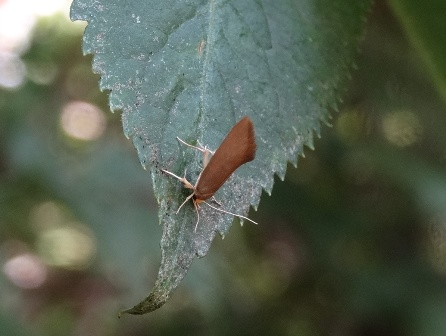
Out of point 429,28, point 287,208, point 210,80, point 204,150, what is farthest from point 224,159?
point 287,208

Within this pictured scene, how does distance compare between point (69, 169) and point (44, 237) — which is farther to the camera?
point (44, 237)

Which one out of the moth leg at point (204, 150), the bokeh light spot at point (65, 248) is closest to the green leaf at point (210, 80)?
the moth leg at point (204, 150)

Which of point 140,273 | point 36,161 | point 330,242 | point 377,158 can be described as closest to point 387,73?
point 377,158

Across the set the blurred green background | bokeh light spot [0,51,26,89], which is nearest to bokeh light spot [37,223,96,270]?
the blurred green background

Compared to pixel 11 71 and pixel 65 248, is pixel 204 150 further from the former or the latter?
pixel 65 248

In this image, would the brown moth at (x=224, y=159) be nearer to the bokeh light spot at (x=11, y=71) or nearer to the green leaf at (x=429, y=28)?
the green leaf at (x=429, y=28)

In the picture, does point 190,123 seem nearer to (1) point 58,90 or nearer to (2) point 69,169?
(2) point 69,169
